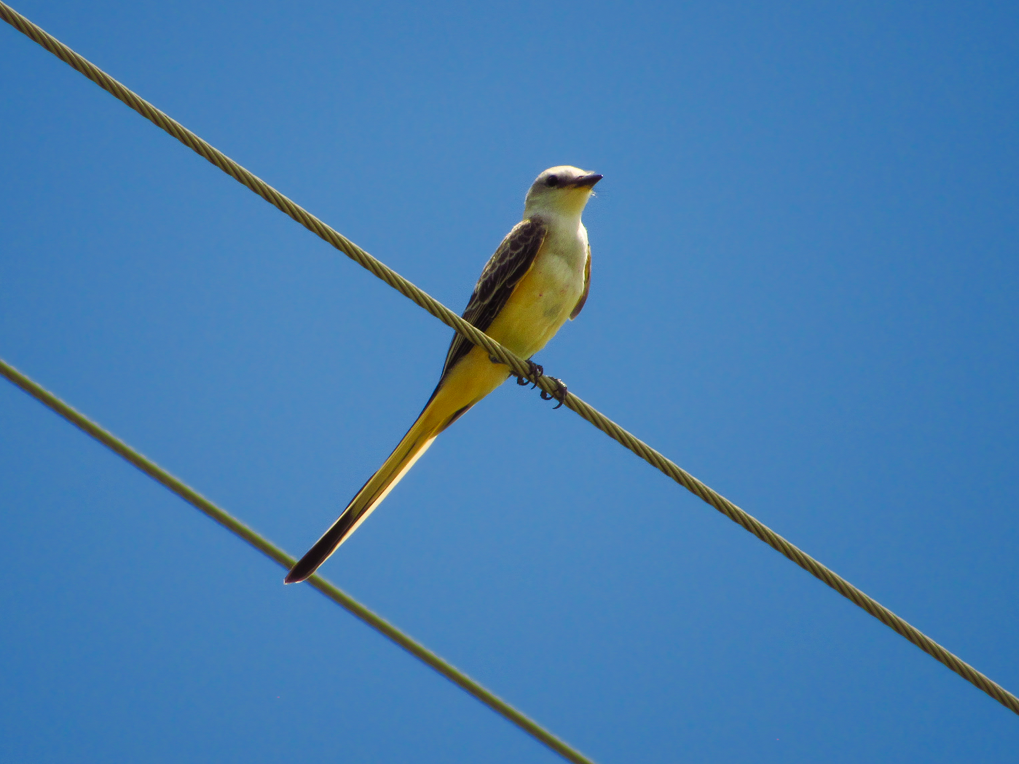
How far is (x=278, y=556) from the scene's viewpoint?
10.6 feet

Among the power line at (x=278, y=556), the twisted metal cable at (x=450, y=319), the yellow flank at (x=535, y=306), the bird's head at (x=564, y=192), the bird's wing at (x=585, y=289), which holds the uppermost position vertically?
the bird's head at (x=564, y=192)

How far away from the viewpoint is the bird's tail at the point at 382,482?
13.3ft

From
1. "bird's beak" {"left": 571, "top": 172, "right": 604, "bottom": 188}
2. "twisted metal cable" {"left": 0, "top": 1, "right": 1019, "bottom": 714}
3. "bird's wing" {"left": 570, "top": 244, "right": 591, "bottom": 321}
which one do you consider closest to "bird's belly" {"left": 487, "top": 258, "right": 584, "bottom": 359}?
"bird's wing" {"left": 570, "top": 244, "right": 591, "bottom": 321}

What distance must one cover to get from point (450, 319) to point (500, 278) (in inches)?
70.8

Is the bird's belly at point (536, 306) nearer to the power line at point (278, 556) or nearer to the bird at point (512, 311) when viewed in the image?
the bird at point (512, 311)

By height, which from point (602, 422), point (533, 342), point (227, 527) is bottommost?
point (227, 527)

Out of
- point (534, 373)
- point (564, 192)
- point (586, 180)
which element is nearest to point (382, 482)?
point (534, 373)

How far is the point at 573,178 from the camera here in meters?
5.33

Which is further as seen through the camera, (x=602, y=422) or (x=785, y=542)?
(x=602, y=422)

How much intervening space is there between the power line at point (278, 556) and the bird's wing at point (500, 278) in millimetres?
1839

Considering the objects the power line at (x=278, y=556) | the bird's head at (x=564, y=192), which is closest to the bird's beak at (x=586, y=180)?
the bird's head at (x=564, y=192)

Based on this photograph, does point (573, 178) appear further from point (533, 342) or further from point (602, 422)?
point (602, 422)

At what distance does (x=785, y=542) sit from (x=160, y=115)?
8.94 ft

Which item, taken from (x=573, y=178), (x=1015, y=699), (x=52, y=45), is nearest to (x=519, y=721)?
(x=1015, y=699)
